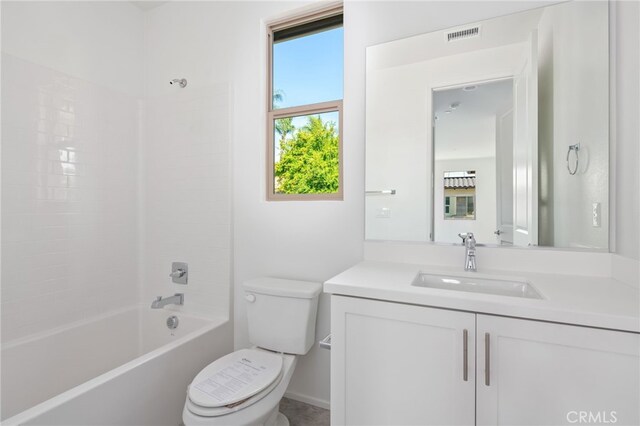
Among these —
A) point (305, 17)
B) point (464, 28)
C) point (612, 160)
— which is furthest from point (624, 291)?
point (305, 17)

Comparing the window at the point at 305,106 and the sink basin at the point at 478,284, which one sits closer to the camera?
the sink basin at the point at 478,284

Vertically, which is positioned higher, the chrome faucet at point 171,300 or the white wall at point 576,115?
the white wall at point 576,115

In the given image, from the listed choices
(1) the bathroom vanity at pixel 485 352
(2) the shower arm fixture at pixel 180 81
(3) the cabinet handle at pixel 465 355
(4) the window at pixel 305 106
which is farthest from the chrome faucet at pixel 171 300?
(3) the cabinet handle at pixel 465 355

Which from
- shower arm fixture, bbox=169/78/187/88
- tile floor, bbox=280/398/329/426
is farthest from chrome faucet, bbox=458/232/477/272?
shower arm fixture, bbox=169/78/187/88

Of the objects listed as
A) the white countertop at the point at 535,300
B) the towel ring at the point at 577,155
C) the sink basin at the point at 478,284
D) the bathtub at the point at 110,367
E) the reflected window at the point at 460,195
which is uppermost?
the towel ring at the point at 577,155

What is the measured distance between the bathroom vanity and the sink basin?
0.05ft

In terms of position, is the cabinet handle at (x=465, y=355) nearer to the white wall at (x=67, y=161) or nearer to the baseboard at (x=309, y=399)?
the baseboard at (x=309, y=399)

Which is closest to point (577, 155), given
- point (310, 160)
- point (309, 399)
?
point (310, 160)

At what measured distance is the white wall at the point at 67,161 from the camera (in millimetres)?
1694

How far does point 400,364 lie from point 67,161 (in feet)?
7.25

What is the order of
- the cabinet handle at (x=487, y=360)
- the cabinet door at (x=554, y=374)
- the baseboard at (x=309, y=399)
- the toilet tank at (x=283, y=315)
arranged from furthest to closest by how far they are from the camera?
the baseboard at (x=309, y=399) < the toilet tank at (x=283, y=315) < the cabinet handle at (x=487, y=360) < the cabinet door at (x=554, y=374)

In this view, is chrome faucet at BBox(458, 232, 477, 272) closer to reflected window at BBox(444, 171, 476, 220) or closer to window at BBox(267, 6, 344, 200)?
reflected window at BBox(444, 171, 476, 220)

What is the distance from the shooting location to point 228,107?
2059mm

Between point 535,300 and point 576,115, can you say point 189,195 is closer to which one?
point 535,300
